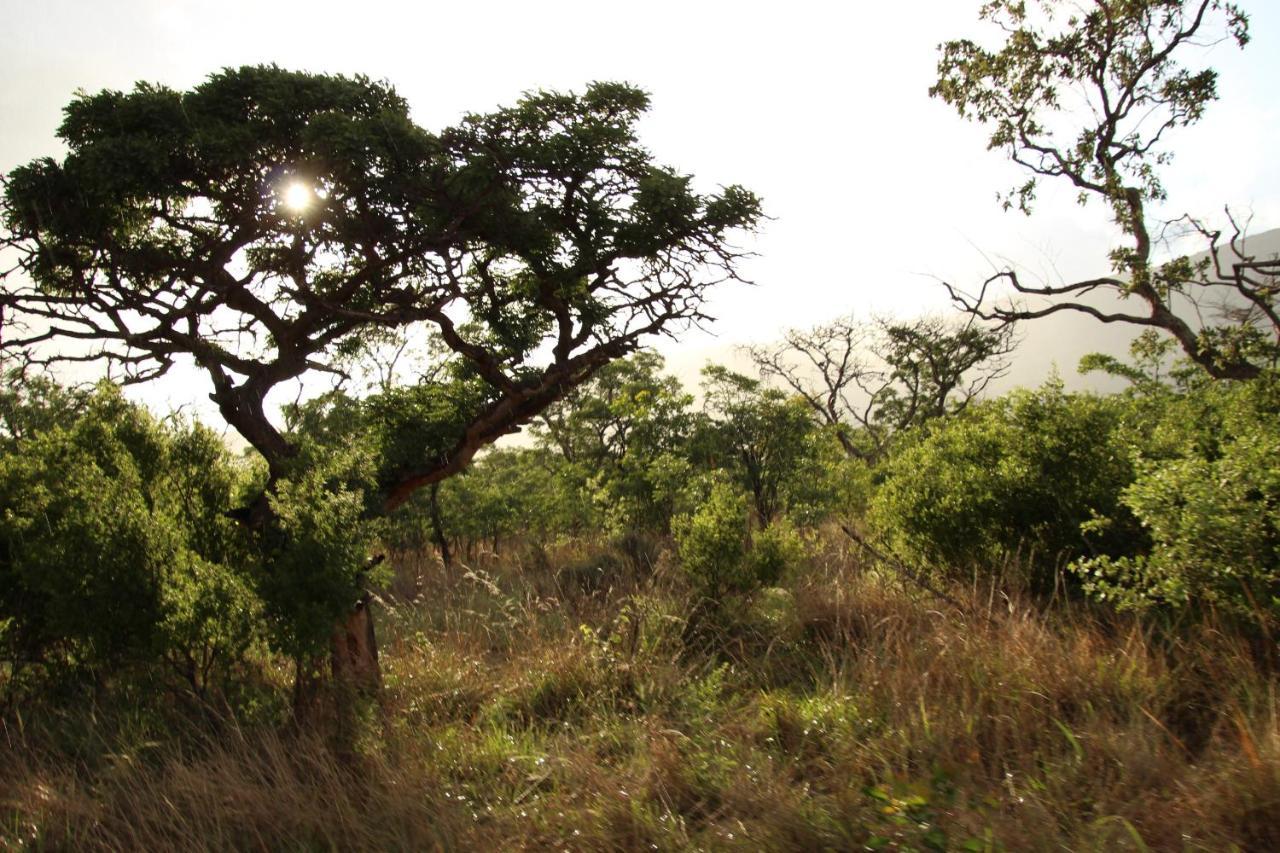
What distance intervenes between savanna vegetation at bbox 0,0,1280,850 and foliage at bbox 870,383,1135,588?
0.10 feet

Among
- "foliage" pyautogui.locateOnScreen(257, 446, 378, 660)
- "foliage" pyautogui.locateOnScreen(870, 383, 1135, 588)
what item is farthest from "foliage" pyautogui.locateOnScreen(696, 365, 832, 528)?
"foliage" pyautogui.locateOnScreen(257, 446, 378, 660)

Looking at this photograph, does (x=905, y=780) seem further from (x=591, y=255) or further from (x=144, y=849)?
(x=591, y=255)

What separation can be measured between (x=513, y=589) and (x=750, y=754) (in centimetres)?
583

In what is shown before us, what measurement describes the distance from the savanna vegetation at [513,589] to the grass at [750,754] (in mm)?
22

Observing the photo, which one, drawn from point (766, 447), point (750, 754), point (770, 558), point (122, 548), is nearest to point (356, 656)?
point (122, 548)

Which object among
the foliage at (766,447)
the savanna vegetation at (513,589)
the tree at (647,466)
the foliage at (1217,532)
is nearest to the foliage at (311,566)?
the savanna vegetation at (513,589)

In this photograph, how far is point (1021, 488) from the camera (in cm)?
600

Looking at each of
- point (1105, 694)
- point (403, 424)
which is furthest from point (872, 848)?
point (403, 424)

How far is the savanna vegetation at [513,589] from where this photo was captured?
331 cm

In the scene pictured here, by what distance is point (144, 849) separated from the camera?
129 inches

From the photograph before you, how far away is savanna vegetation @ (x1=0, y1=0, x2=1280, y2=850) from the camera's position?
3.31 metres

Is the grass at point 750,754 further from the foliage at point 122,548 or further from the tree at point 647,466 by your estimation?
the tree at point 647,466

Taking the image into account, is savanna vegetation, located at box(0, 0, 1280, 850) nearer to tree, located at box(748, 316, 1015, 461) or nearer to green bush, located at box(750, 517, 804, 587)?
green bush, located at box(750, 517, 804, 587)

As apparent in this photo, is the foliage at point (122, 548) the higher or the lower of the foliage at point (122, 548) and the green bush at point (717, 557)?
the higher
